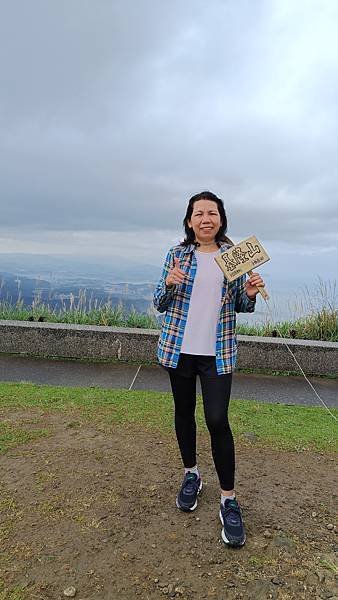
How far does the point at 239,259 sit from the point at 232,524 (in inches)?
54.0

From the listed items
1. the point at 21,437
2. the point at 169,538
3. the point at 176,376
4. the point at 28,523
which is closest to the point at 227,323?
the point at 176,376

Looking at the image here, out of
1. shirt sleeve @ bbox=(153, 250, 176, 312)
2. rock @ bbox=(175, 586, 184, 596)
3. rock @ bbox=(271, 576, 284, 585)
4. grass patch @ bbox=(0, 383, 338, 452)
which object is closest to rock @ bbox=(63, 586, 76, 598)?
rock @ bbox=(175, 586, 184, 596)

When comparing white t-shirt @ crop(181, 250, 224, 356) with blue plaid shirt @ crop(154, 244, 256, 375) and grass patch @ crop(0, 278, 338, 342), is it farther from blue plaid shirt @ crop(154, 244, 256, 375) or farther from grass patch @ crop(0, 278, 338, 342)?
grass patch @ crop(0, 278, 338, 342)

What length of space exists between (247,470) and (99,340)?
3209 mm

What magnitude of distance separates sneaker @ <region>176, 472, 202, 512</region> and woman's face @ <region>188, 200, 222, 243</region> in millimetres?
1405

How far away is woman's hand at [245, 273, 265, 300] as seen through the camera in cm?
240

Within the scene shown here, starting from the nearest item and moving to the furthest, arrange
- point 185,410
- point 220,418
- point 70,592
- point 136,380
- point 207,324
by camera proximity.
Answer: point 70,592 → point 220,418 → point 207,324 → point 185,410 → point 136,380

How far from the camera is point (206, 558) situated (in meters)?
2.20

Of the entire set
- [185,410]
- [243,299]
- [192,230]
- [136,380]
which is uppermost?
[192,230]

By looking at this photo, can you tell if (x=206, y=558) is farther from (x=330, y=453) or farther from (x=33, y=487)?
(x=330, y=453)

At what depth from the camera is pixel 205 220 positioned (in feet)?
8.09

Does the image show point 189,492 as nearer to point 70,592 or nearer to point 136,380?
point 70,592

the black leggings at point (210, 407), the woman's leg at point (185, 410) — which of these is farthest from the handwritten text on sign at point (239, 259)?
the woman's leg at point (185, 410)

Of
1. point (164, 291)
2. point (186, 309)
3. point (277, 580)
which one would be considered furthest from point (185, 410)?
point (277, 580)
